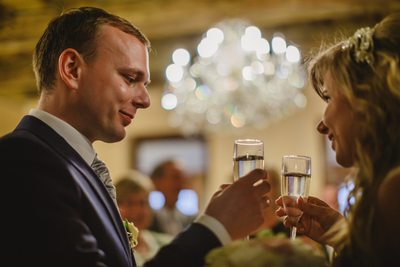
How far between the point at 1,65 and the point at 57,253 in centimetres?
749

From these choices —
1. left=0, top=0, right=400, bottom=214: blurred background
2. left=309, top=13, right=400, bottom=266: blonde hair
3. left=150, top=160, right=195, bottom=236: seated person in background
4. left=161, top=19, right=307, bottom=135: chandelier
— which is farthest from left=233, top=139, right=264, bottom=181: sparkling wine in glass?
left=161, top=19, right=307, bottom=135: chandelier

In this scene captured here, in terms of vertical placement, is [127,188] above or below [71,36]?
below

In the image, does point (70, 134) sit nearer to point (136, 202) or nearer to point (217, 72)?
point (136, 202)

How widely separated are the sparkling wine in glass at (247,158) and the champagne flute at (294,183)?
0.59 feet

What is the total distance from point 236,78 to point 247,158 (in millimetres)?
3737

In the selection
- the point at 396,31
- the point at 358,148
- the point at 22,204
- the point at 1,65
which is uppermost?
the point at 1,65

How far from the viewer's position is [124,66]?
1.83m

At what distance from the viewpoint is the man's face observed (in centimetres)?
179

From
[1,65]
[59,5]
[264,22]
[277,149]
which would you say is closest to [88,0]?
[59,5]

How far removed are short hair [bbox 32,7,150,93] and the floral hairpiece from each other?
0.74 meters

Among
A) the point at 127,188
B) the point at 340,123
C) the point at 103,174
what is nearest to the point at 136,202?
the point at 127,188

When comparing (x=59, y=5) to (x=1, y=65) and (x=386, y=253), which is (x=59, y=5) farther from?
(x=386, y=253)

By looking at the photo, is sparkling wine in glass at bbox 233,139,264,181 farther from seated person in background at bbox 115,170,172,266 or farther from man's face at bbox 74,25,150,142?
seated person in background at bbox 115,170,172,266

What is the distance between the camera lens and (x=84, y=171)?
162 cm
